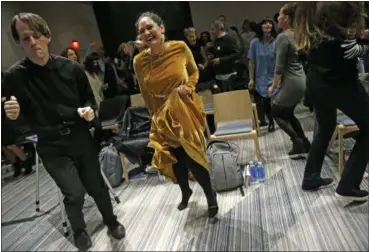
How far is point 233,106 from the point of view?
2.83 metres

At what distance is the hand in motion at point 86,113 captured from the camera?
5.24ft

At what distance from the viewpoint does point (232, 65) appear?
3533 millimetres

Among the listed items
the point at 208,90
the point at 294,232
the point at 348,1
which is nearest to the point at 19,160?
Result: the point at 208,90

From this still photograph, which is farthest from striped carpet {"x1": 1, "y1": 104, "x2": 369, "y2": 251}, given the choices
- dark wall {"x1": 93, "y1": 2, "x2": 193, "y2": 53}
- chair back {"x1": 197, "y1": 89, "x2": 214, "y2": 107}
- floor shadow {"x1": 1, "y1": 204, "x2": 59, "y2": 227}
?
dark wall {"x1": 93, "y1": 2, "x2": 193, "y2": 53}

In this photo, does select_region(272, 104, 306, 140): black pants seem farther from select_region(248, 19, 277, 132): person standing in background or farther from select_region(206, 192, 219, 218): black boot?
select_region(206, 192, 219, 218): black boot

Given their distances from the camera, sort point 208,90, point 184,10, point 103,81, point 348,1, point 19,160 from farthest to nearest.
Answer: point 184,10 < point 103,81 < point 208,90 < point 19,160 < point 348,1

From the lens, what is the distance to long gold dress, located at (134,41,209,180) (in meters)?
1.80

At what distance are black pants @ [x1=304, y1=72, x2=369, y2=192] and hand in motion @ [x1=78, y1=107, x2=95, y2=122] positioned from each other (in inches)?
43.1

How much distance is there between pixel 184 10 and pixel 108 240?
4.19 meters

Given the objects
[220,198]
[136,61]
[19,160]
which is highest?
[136,61]

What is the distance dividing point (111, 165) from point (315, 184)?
4.79ft

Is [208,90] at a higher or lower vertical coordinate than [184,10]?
lower

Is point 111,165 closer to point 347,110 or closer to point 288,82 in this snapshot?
point 288,82

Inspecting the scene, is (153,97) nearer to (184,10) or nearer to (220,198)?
(220,198)
